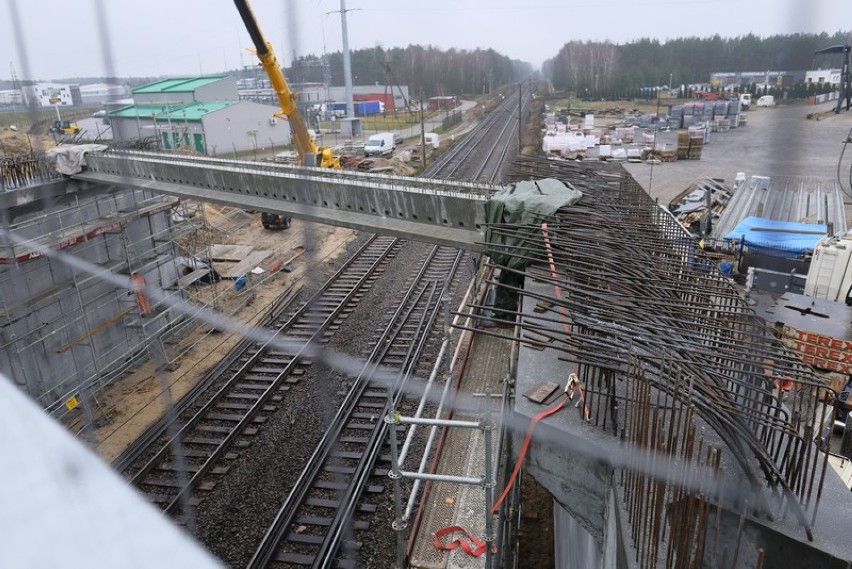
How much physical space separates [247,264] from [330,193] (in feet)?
17.0

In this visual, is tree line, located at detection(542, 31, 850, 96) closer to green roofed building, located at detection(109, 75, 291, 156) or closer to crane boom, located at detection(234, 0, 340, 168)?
crane boom, located at detection(234, 0, 340, 168)

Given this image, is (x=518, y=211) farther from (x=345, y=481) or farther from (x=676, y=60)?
(x=676, y=60)

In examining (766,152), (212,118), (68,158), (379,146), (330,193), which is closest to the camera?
(766,152)

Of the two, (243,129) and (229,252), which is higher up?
(243,129)

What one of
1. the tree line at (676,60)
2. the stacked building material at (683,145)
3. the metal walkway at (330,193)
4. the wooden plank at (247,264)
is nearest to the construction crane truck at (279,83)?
the metal walkway at (330,193)

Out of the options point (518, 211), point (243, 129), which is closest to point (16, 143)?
point (243, 129)

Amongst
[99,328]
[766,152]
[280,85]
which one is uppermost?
[280,85]

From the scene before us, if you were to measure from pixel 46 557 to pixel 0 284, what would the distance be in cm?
689

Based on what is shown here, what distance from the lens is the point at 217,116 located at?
1738 cm

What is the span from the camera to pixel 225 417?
18.8ft

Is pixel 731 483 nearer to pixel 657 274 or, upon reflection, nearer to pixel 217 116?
pixel 657 274

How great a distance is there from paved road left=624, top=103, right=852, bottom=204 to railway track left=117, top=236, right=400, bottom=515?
3031 mm

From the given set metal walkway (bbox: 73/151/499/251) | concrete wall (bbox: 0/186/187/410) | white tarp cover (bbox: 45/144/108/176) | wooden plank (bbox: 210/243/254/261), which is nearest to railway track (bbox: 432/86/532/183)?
wooden plank (bbox: 210/243/254/261)

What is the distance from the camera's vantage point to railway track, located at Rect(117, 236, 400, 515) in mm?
4898
